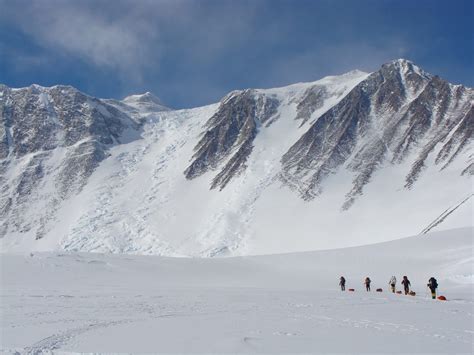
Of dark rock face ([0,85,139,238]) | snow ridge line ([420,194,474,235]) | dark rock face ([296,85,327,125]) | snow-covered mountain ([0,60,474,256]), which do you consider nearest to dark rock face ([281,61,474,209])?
snow-covered mountain ([0,60,474,256])

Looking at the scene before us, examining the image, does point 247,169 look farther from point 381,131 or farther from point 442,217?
point 442,217

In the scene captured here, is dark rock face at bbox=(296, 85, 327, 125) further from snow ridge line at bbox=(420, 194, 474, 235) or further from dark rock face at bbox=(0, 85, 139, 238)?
snow ridge line at bbox=(420, 194, 474, 235)

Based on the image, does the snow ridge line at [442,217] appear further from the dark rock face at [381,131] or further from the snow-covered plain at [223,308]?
the snow-covered plain at [223,308]

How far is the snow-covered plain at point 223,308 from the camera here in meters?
12.5

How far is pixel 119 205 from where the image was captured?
360ft

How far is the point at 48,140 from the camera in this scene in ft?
479

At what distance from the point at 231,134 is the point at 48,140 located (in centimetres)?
5245

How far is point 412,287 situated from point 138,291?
18055 mm

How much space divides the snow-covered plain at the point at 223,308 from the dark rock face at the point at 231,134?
236ft

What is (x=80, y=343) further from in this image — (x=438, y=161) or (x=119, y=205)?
(x=119, y=205)

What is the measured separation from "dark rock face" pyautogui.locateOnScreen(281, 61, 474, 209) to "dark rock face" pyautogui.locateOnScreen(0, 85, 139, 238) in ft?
181

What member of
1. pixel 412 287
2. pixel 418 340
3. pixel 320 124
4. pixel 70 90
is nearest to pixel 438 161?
pixel 320 124

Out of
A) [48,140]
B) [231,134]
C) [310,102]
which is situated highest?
[310,102]

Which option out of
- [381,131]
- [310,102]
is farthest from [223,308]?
[310,102]
